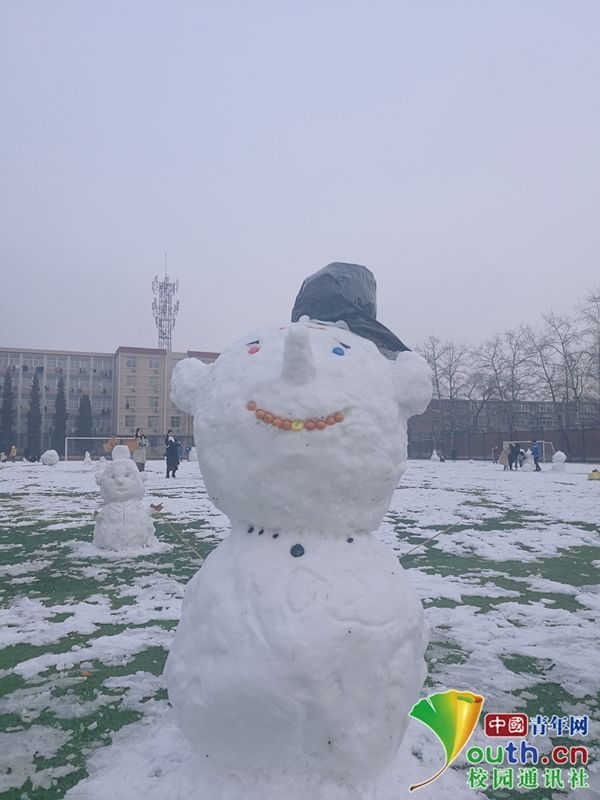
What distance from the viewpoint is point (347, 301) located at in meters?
3.28

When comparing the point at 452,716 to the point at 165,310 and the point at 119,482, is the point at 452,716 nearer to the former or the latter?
the point at 119,482

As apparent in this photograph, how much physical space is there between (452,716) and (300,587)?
3.23 ft

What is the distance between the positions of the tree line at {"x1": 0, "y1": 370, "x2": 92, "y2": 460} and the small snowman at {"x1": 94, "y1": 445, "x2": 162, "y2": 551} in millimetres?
58839

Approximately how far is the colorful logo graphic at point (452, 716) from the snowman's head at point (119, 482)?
6.00 m

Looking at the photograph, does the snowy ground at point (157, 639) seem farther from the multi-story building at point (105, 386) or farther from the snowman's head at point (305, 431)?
the multi-story building at point (105, 386)

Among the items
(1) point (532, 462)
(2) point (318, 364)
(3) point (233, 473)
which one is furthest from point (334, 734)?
(1) point (532, 462)

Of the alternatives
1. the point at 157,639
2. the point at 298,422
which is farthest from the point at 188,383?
the point at 157,639

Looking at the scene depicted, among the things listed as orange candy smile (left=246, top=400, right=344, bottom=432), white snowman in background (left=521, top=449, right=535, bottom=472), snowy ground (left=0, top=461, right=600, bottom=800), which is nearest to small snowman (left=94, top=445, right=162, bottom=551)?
snowy ground (left=0, top=461, right=600, bottom=800)

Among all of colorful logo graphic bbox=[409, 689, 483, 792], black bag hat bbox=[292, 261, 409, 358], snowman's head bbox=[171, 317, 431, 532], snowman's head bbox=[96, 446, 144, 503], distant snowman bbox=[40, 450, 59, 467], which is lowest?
distant snowman bbox=[40, 450, 59, 467]

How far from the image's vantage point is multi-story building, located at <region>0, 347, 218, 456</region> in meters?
66.5

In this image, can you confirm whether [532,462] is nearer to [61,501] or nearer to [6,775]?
[61,501]

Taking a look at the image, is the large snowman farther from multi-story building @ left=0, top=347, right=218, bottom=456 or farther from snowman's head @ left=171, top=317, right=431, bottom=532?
multi-story building @ left=0, top=347, right=218, bottom=456

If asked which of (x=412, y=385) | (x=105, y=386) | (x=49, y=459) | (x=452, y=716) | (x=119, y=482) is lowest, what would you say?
(x=49, y=459)

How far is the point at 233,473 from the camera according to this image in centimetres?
250
